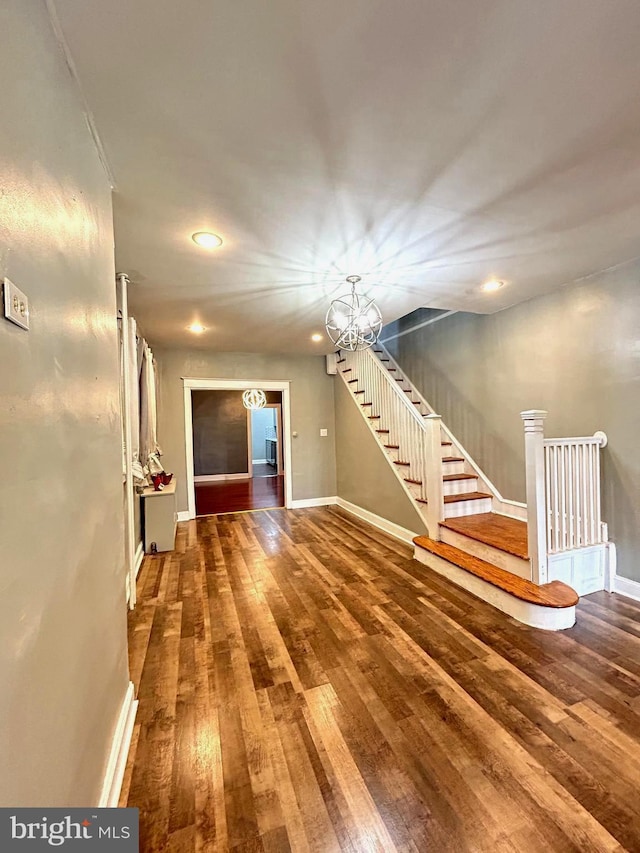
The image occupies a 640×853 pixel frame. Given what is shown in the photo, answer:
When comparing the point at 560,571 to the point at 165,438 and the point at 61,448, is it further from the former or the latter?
the point at 165,438

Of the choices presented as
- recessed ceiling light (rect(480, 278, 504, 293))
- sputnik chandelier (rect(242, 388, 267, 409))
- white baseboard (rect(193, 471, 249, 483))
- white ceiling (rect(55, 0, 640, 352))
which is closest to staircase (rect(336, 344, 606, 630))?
recessed ceiling light (rect(480, 278, 504, 293))

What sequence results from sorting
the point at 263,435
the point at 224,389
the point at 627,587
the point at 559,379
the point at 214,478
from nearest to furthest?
the point at 627,587, the point at 559,379, the point at 224,389, the point at 214,478, the point at 263,435

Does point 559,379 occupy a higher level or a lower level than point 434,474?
higher

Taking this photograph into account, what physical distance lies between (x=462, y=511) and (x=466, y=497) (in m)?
0.17

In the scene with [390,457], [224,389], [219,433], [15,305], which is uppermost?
[224,389]

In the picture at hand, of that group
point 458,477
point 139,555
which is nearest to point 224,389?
point 139,555

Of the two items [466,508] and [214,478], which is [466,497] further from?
[214,478]

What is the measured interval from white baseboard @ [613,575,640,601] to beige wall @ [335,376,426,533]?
159cm

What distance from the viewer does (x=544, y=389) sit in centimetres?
342

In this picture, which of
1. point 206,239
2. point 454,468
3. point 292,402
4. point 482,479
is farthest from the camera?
point 292,402

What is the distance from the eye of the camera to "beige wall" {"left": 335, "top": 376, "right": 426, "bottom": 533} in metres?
4.22

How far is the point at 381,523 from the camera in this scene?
4672 mm

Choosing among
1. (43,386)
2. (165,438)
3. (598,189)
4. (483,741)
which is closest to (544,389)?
(598,189)

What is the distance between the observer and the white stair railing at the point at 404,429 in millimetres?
3562
